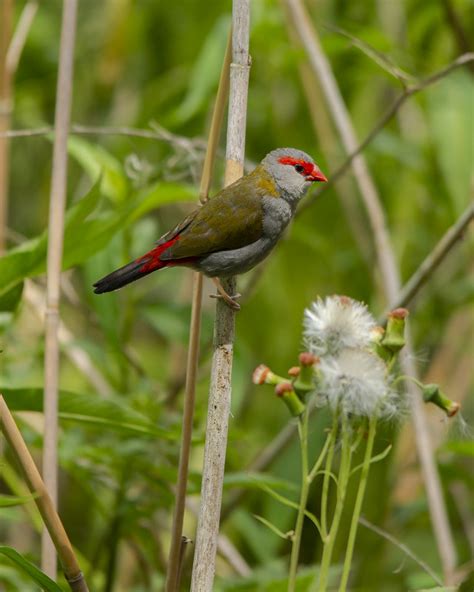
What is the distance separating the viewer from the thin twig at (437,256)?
2520mm

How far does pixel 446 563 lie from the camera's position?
8.38 feet

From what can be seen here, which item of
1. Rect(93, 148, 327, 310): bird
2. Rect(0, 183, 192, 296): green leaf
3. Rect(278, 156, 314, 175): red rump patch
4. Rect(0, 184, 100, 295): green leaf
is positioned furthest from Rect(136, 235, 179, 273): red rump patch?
Rect(278, 156, 314, 175): red rump patch

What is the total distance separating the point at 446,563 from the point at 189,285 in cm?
178

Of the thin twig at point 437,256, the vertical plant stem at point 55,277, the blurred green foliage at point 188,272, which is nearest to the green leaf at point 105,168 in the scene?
the blurred green foliage at point 188,272

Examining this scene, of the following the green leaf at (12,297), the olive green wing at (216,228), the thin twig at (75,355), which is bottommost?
the green leaf at (12,297)

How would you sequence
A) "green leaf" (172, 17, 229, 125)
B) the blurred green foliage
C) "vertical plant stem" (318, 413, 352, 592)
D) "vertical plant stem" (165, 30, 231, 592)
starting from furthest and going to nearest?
"green leaf" (172, 17, 229, 125)
the blurred green foliage
"vertical plant stem" (165, 30, 231, 592)
"vertical plant stem" (318, 413, 352, 592)

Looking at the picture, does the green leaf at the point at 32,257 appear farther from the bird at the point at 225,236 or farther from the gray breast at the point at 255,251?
the gray breast at the point at 255,251

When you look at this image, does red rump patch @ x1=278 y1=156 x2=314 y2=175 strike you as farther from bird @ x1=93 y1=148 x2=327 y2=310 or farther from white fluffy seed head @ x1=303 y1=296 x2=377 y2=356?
white fluffy seed head @ x1=303 y1=296 x2=377 y2=356

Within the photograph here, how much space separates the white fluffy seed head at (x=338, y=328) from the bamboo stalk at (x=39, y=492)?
0.52 metres

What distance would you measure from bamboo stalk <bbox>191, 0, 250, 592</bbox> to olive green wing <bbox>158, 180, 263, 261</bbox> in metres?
0.30

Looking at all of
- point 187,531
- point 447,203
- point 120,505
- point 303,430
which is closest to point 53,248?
point 303,430

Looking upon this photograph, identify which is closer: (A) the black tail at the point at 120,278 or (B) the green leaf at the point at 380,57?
(A) the black tail at the point at 120,278

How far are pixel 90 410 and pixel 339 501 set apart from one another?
32.1 inches

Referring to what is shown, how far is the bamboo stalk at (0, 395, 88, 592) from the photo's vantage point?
1.52m
